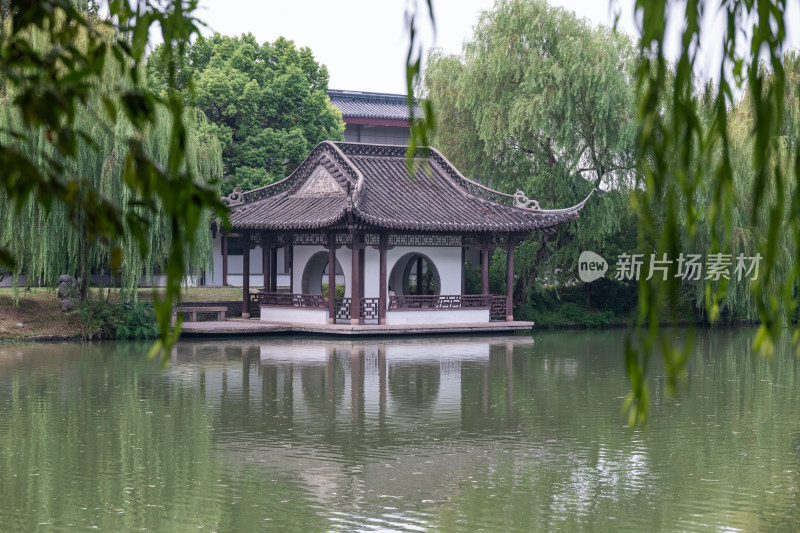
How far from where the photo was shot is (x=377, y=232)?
853 inches

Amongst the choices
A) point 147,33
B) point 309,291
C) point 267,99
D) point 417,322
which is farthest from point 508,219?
point 147,33

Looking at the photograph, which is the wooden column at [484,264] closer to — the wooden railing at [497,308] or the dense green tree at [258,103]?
the wooden railing at [497,308]

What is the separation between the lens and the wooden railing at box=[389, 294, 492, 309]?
21812 mm

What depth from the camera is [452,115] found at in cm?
2580

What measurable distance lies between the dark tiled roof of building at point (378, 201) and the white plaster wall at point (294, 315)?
1639 millimetres

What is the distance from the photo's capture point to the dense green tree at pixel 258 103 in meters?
27.6

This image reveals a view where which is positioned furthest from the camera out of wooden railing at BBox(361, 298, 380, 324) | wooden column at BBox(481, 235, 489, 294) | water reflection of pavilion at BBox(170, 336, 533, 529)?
wooden column at BBox(481, 235, 489, 294)

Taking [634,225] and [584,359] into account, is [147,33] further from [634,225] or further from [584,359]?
[634,225]

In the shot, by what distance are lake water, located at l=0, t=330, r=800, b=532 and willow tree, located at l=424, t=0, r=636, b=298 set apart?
8.02 metres

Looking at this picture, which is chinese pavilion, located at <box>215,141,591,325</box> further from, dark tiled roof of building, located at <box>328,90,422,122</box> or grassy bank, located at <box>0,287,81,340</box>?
dark tiled roof of building, located at <box>328,90,422,122</box>

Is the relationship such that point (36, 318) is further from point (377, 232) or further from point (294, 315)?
point (377, 232)

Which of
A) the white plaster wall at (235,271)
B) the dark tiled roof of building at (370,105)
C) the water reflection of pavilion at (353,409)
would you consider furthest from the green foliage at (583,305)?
the dark tiled roof of building at (370,105)

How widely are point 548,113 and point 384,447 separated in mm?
15021

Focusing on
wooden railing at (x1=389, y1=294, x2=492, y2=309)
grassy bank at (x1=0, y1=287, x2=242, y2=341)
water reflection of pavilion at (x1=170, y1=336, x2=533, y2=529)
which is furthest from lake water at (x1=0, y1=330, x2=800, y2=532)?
wooden railing at (x1=389, y1=294, x2=492, y2=309)
